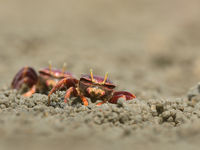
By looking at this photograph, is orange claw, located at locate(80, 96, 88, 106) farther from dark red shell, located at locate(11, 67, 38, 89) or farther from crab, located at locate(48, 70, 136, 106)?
dark red shell, located at locate(11, 67, 38, 89)

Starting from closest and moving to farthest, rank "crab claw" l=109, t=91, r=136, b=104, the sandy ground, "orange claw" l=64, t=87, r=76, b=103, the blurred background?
the sandy ground, "orange claw" l=64, t=87, r=76, b=103, "crab claw" l=109, t=91, r=136, b=104, the blurred background

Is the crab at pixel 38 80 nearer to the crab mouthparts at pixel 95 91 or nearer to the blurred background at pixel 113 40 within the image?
the blurred background at pixel 113 40

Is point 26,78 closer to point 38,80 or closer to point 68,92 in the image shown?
point 38,80

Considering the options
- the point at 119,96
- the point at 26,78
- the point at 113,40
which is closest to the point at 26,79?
the point at 26,78

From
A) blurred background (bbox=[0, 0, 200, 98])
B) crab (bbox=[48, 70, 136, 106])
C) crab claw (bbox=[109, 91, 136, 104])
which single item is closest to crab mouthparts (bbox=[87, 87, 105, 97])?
crab (bbox=[48, 70, 136, 106])

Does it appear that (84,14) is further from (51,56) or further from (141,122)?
(141,122)

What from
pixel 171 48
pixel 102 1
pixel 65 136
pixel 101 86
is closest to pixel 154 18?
pixel 102 1
